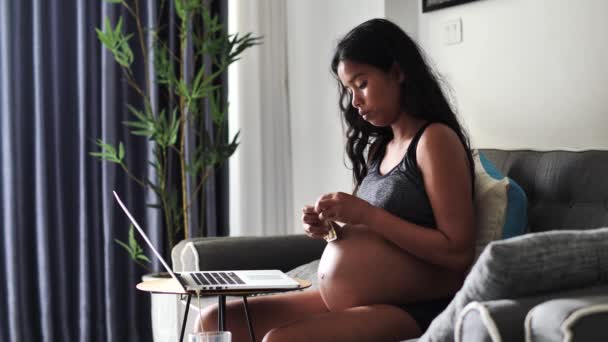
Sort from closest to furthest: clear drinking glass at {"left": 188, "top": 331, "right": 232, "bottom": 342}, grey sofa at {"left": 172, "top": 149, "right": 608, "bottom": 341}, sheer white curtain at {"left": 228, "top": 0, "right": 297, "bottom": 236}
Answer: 1. grey sofa at {"left": 172, "top": 149, "right": 608, "bottom": 341}
2. clear drinking glass at {"left": 188, "top": 331, "right": 232, "bottom": 342}
3. sheer white curtain at {"left": 228, "top": 0, "right": 297, "bottom": 236}

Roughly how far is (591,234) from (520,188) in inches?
33.7

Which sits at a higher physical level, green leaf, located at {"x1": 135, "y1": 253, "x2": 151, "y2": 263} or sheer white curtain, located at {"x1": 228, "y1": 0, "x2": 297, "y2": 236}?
sheer white curtain, located at {"x1": 228, "y1": 0, "x2": 297, "y2": 236}

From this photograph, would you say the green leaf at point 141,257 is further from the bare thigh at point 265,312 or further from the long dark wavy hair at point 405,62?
the long dark wavy hair at point 405,62

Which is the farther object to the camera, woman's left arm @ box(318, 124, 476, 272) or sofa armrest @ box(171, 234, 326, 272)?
sofa armrest @ box(171, 234, 326, 272)

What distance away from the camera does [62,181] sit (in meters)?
3.49

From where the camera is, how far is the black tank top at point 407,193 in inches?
71.4

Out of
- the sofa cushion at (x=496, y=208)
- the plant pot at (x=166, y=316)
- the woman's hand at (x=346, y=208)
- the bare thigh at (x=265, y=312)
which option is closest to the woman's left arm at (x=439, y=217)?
the woman's hand at (x=346, y=208)

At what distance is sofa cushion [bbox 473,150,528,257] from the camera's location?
1903mm

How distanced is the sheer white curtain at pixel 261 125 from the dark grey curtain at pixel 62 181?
1.34 ft

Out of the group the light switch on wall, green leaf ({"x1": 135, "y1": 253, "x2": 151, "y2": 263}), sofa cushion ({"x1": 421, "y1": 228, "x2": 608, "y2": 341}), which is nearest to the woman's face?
sofa cushion ({"x1": 421, "y1": 228, "x2": 608, "y2": 341})

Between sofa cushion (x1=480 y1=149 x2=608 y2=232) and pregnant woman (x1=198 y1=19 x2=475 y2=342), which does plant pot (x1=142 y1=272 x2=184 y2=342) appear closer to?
pregnant woman (x1=198 y1=19 x2=475 y2=342)

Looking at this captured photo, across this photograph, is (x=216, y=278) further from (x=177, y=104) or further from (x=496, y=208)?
(x=177, y=104)

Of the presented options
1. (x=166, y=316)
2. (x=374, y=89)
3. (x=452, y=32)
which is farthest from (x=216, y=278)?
(x=452, y=32)

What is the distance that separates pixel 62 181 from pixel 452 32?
168 cm
